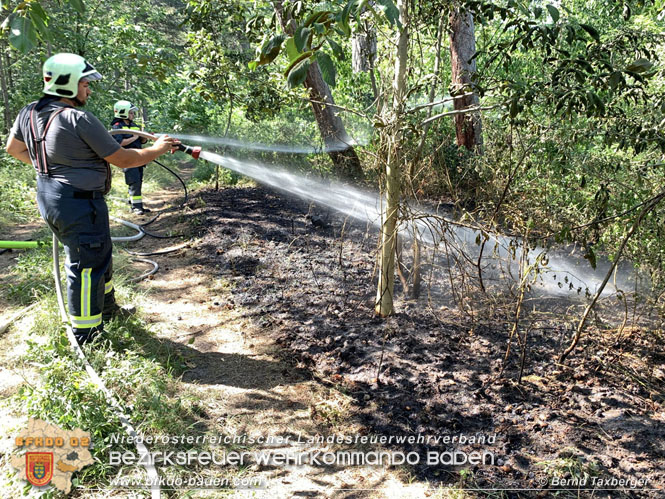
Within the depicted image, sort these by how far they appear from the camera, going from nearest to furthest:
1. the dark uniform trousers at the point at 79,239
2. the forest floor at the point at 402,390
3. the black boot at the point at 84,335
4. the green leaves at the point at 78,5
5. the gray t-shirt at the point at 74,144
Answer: the forest floor at the point at 402,390, the green leaves at the point at 78,5, the gray t-shirt at the point at 74,144, the dark uniform trousers at the point at 79,239, the black boot at the point at 84,335

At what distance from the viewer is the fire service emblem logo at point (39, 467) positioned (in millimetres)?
2250

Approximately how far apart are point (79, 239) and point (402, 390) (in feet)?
7.80

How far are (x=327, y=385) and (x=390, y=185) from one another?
59.4 inches

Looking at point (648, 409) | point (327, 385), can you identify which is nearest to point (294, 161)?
point (327, 385)

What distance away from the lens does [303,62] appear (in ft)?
6.37

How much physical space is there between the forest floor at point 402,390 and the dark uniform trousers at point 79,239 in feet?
1.93

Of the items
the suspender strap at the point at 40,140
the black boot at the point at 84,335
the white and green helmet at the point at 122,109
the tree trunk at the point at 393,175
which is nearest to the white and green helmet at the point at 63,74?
the suspender strap at the point at 40,140

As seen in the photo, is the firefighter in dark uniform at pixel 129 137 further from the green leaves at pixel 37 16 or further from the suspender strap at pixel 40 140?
the green leaves at pixel 37 16

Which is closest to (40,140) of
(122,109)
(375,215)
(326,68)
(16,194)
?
(326,68)

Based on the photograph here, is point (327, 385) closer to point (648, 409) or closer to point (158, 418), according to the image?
point (158, 418)

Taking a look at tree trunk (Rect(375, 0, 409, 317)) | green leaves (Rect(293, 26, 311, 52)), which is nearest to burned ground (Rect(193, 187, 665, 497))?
tree trunk (Rect(375, 0, 409, 317))

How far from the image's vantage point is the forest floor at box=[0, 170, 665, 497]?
2461 millimetres

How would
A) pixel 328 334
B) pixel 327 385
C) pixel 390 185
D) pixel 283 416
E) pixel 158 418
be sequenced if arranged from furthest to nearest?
pixel 328 334 → pixel 390 185 → pixel 327 385 → pixel 283 416 → pixel 158 418

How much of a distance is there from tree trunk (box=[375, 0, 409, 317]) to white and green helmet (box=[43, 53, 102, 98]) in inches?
83.1
